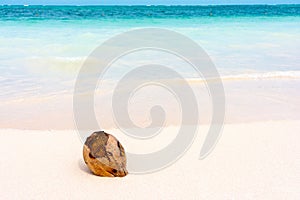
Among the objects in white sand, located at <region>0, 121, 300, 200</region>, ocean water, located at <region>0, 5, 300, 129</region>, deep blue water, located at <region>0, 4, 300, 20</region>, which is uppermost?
deep blue water, located at <region>0, 4, 300, 20</region>

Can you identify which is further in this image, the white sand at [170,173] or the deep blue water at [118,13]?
the deep blue water at [118,13]

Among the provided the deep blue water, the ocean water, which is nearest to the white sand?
the ocean water

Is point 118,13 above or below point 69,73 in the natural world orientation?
above

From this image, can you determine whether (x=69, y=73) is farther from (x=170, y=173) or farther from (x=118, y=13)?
(x=118, y=13)

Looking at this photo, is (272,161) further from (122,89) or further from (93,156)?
(122,89)

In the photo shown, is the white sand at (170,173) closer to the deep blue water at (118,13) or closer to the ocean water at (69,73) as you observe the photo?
the ocean water at (69,73)

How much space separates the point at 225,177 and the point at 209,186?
21 centimetres

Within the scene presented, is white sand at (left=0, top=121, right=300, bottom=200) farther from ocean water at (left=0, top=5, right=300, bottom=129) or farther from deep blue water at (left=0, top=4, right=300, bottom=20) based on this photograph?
deep blue water at (left=0, top=4, right=300, bottom=20)

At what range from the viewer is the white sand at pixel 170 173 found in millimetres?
2707

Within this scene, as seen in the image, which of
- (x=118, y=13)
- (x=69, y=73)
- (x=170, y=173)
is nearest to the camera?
(x=170, y=173)

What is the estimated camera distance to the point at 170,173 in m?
3.03

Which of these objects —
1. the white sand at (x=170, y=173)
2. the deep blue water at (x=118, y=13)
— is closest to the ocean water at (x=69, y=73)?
the white sand at (x=170, y=173)

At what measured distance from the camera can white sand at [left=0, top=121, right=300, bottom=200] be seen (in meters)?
2.71

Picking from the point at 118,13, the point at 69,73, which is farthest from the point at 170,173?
the point at 118,13
